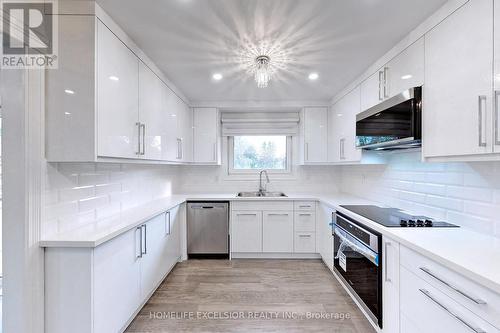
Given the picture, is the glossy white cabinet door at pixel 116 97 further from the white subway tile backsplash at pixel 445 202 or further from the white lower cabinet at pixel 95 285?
the white subway tile backsplash at pixel 445 202

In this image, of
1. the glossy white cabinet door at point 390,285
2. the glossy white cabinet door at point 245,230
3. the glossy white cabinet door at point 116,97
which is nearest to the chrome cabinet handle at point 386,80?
the glossy white cabinet door at point 390,285

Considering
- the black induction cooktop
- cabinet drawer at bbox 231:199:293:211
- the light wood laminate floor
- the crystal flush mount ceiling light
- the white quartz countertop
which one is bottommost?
the light wood laminate floor

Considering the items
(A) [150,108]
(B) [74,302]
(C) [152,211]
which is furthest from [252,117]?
(B) [74,302]

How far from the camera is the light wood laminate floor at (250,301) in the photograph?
1.99m

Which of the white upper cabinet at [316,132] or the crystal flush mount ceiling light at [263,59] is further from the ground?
the crystal flush mount ceiling light at [263,59]

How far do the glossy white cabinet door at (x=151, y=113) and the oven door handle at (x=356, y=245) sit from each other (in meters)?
2.02

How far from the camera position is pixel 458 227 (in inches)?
66.8

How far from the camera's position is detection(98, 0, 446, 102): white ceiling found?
1510mm

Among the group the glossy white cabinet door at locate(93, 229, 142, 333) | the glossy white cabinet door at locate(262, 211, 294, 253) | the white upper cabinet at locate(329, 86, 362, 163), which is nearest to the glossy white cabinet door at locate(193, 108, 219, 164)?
the glossy white cabinet door at locate(262, 211, 294, 253)

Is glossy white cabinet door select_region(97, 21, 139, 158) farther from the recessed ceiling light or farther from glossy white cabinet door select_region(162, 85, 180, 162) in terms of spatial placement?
the recessed ceiling light

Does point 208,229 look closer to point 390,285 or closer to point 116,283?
point 116,283

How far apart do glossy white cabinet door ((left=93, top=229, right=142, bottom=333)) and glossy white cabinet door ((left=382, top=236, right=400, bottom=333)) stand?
1.89 meters

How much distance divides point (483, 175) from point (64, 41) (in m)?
2.83

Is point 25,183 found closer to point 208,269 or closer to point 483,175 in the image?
point 208,269
